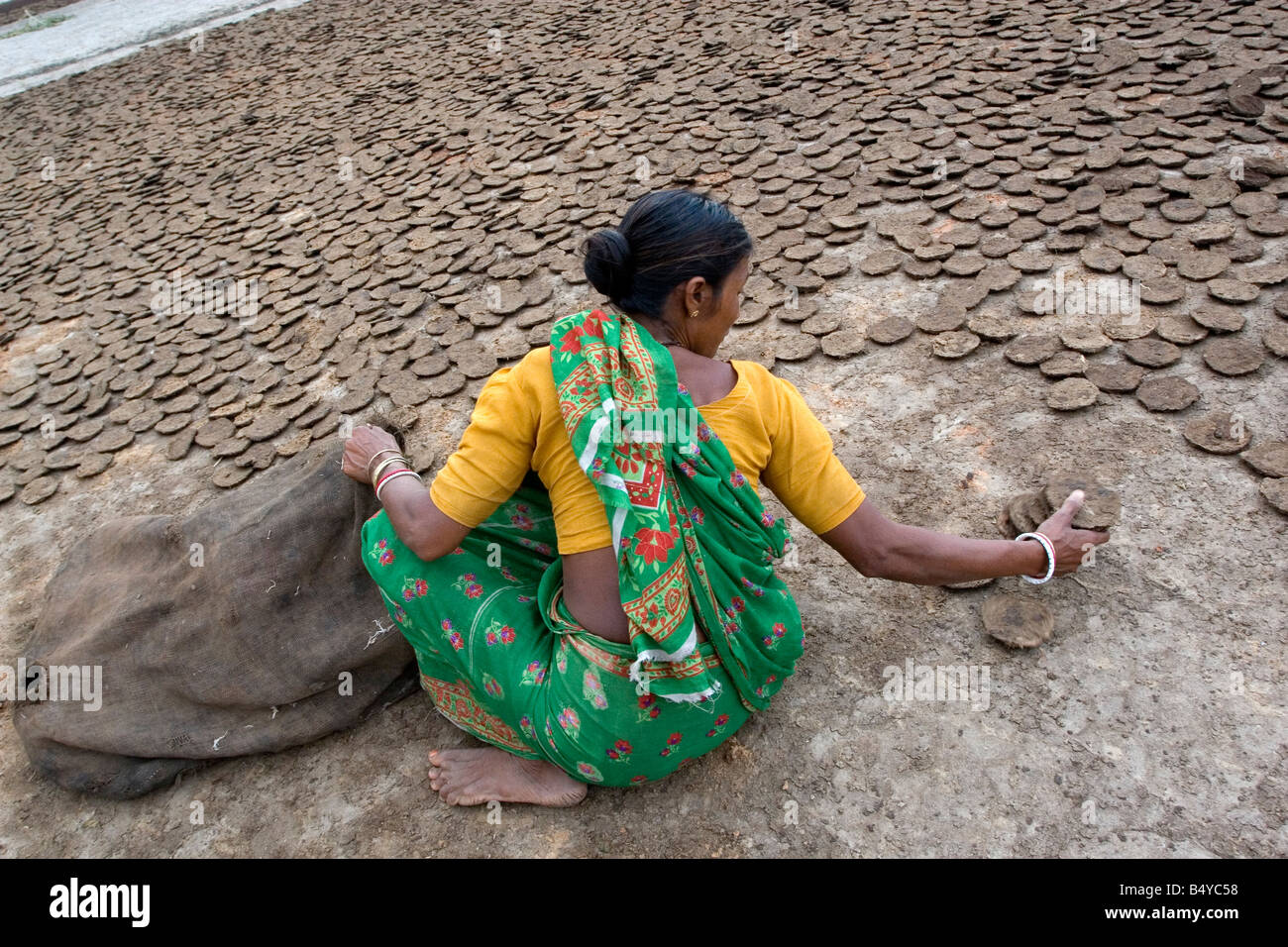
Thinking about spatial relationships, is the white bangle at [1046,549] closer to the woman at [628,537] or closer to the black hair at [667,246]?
the woman at [628,537]

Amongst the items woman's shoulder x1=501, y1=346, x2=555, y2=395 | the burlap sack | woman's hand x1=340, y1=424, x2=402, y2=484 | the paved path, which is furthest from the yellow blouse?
the paved path

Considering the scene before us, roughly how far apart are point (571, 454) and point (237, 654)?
3.49 ft

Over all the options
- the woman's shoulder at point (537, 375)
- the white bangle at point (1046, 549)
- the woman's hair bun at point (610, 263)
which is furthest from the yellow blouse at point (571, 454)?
the white bangle at point (1046, 549)

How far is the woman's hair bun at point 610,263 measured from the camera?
1.51 m

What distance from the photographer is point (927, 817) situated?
66.7 inches

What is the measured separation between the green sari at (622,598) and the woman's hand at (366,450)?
11cm

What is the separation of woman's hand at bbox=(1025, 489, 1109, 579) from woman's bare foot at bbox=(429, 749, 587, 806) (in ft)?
3.66

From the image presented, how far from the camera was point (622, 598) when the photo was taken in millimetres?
1547

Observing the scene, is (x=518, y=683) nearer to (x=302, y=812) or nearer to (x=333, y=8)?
(x=302, y=812)

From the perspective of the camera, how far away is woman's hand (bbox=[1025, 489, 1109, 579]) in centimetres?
193

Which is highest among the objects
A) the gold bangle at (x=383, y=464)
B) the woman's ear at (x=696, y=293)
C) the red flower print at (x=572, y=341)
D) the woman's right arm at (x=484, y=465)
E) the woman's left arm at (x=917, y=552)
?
the woman's ear at (x=696, y=293)

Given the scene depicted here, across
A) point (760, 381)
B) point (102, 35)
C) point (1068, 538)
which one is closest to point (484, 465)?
point (760, 381)

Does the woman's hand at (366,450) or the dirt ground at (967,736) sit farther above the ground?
the woman's hand at (366,450)

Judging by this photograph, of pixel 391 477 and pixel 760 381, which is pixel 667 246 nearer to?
pixel 760 381
